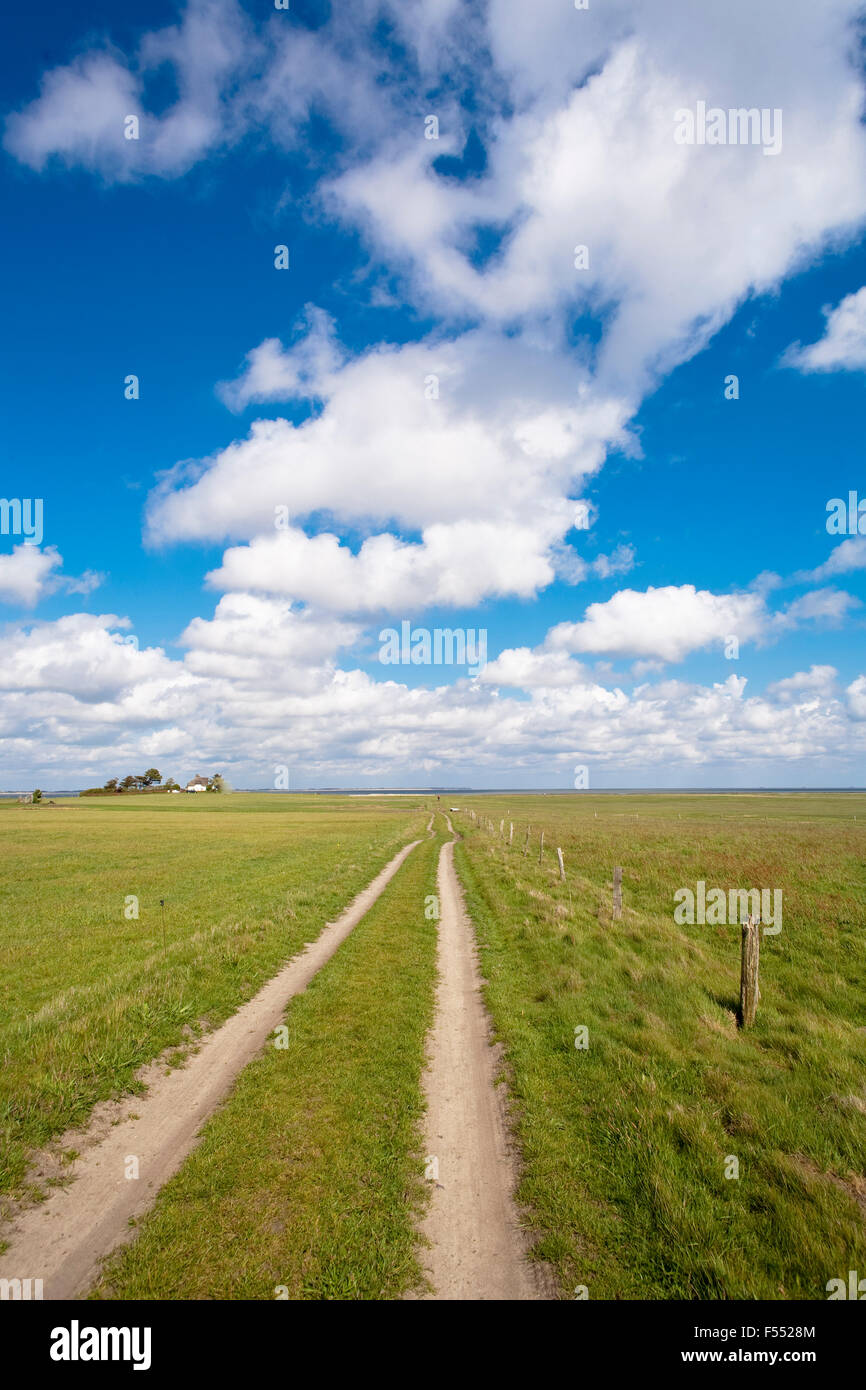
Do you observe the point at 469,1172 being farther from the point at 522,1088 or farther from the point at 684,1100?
the point at 684,1100

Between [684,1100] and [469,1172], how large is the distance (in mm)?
3654

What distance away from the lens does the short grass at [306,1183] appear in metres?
5.49

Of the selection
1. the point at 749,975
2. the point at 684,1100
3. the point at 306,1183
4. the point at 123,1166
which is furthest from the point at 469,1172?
the point at 749,975

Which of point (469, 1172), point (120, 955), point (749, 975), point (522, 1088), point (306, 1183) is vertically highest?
point (749, 975)

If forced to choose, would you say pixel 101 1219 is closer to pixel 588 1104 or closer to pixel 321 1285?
pixel 321 1285

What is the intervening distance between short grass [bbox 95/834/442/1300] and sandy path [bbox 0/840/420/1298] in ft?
0.99

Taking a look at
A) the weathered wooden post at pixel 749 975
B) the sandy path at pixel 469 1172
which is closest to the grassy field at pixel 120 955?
the sandy path at pixel 469 1172

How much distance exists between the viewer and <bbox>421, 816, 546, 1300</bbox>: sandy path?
554 cm

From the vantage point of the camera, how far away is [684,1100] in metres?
8.52

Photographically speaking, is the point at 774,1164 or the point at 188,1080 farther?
the point at 188,1080

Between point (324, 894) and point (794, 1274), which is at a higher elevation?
point (794, 1274)

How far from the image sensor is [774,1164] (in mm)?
7051
